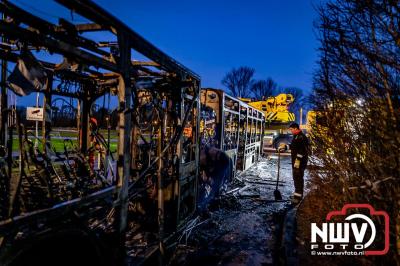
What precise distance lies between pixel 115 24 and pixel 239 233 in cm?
464

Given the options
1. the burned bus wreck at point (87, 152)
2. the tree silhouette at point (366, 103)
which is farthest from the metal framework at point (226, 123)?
the tree silhouette at point (366, 103)

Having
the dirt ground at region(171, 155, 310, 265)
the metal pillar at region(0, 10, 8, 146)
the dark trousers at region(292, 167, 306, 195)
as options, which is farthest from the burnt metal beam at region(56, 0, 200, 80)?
the dark trousers at region(292, 167, 306, 195)

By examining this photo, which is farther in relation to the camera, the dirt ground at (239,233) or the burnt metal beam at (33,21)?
the dirt ground at (239,233)

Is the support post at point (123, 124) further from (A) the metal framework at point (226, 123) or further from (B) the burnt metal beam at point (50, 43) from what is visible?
(A) the metal framework at point (226, 123)

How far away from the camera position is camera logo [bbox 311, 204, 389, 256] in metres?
3.39

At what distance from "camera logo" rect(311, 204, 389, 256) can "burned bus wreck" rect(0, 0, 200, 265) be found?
2422mm

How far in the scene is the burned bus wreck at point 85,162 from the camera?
218cm

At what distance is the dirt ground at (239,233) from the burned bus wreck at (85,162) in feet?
1.58

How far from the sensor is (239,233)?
579cm

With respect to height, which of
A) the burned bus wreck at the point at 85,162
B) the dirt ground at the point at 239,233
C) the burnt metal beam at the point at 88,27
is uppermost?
the burnt metal beam at the point at 88,27

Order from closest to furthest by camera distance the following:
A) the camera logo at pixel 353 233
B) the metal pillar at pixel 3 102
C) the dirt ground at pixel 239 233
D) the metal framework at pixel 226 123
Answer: the camera logo at pixel 353 233, the metal pillar at pixel 3 102, the dirt ground at pixel 239 233, the metal framework at pixel 226 123

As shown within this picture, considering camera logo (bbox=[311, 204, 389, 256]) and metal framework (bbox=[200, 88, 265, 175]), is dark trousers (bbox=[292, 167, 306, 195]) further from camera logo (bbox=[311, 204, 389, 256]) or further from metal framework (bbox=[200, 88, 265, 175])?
camera logo (bbox=[311, 204, 389, 256])

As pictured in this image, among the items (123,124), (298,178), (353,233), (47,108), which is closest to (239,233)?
(353,233)

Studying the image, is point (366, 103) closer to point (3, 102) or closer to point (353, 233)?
point (353, 233)
